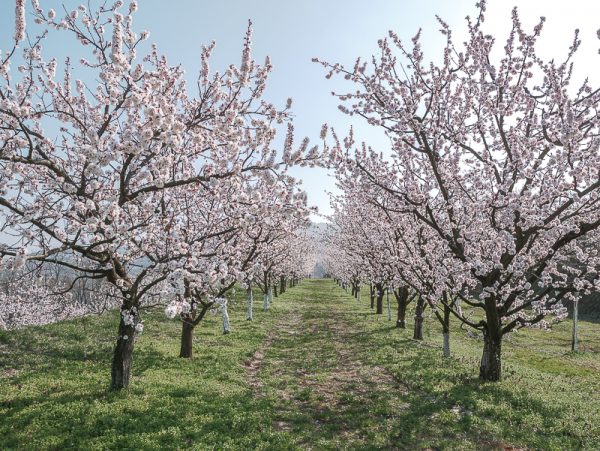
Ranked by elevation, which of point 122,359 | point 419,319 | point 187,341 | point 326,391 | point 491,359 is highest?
point 122,359

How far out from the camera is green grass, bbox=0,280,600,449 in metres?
9.68

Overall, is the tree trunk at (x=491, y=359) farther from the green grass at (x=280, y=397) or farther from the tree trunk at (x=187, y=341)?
the tree trunk at (x=187, y=341)

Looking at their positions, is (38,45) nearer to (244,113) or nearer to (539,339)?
(244,113)

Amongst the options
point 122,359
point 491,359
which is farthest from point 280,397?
point 491,359

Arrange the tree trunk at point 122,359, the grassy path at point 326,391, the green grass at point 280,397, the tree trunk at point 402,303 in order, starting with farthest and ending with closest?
the tree trunk at point 402,303 < the tree trunk at point 122,359 < the grassy path at point 326,391 < the green grass at point 280,397

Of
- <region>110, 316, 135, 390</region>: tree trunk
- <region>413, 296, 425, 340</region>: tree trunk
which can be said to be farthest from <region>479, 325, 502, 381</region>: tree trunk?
<region>110, 316, 135, 390</region>: tree trunk

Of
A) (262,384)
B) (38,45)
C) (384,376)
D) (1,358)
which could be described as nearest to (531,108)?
(384,376)

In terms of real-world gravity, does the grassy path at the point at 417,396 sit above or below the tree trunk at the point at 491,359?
below

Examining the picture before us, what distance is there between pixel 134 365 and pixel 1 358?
461 centimetres

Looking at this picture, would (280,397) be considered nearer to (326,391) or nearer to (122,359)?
(326,391)

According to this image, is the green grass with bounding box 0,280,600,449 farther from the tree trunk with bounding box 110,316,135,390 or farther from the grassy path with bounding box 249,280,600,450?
the tree trunk with bounding box 110,316,135,390

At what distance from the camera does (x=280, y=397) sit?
43.0ft

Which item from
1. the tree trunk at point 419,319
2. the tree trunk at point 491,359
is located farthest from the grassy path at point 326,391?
the tree trunk at point 419,319

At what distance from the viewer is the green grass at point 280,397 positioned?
9.68m
